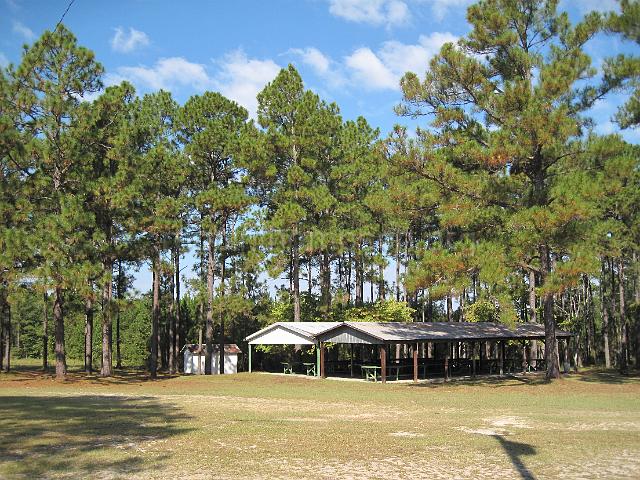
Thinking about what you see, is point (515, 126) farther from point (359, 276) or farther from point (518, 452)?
point (359, 276)

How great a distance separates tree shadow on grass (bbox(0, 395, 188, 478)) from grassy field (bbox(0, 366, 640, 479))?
0.02 m

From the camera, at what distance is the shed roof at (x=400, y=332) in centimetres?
2797

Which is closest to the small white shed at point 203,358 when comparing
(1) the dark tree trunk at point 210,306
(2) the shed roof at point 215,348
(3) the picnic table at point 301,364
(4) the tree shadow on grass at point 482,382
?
(2) the shed roof at point 215,348

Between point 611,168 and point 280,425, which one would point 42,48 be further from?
point 611,168

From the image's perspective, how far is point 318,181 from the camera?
1567 inches

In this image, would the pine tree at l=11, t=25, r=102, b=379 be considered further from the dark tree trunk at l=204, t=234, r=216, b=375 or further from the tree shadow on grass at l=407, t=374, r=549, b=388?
the tree shadow on grass at l=407, t=374, r=549, b=388

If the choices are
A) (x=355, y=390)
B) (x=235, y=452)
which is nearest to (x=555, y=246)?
(x=355, y=390)

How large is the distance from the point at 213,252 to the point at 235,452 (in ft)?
93.8

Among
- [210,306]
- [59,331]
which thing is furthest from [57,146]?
[210,306]

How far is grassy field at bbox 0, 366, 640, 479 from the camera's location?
8.21 m

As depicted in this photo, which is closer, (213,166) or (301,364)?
(301,364)

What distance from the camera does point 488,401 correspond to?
18562mm

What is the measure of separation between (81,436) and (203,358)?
30.5 meters

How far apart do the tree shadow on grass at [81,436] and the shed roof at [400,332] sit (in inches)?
500
